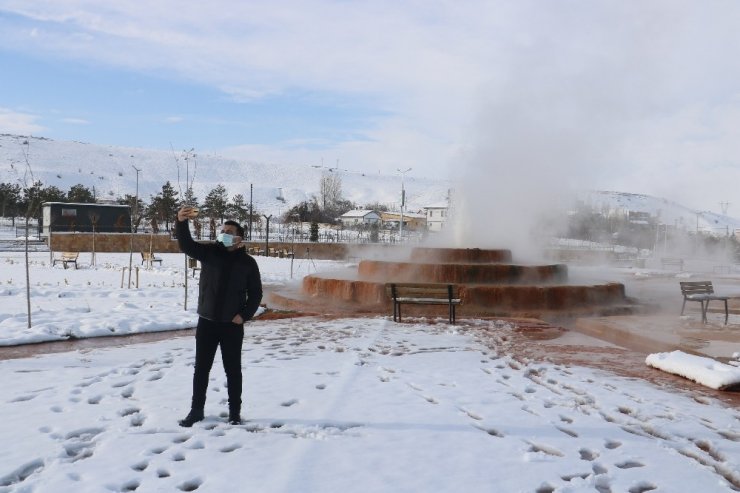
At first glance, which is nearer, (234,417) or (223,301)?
(223,301)

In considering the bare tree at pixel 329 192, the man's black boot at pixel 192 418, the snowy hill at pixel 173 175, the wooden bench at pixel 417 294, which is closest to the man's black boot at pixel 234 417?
the man's black boot at pixel 192 418

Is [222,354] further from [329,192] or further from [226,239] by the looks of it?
[329,192]

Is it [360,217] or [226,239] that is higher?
[360,217]

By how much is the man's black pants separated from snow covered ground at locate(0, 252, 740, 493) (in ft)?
0.79

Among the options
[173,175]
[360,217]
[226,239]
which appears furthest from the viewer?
[173,175]

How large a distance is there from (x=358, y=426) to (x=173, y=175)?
14417cm

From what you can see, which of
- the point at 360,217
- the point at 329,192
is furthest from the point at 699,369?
the point at 329,192

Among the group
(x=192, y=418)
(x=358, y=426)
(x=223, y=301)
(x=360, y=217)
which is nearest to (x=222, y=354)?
(x=223, y=301)

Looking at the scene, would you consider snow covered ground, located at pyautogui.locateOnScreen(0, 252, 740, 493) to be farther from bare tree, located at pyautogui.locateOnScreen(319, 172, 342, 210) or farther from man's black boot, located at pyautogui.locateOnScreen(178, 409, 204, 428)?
bare tree, located at pyautogui.locateOnScreen(319, 172, 342, 210)

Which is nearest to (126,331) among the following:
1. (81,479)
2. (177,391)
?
(177,391)

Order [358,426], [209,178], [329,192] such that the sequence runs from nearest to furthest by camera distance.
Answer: [358,426]
[329,192]
[209,178]

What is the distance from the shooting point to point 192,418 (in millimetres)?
5258

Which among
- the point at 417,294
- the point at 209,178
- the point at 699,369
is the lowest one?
the point at 699,369

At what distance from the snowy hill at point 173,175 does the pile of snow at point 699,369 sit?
292 feet
